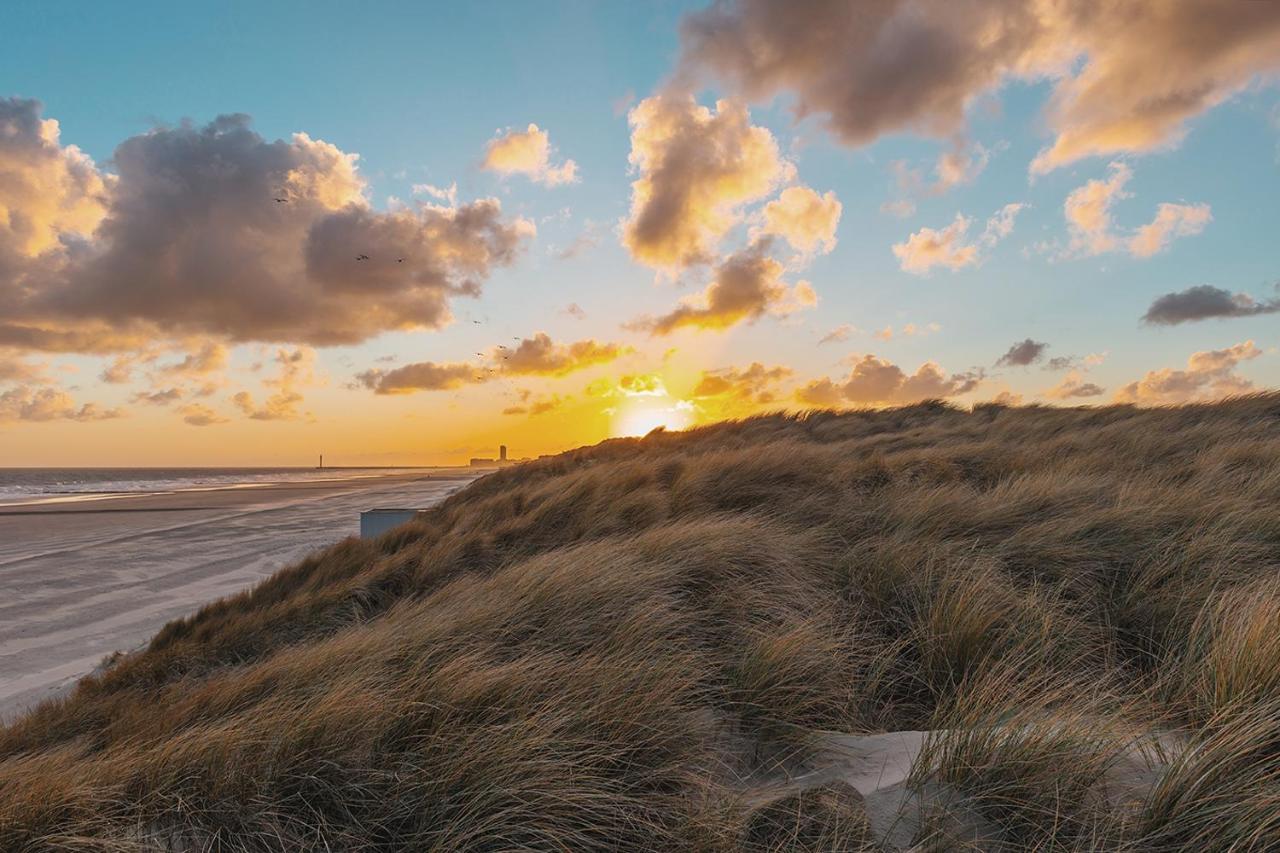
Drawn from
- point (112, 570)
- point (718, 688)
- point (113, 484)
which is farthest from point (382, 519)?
point (113, 484)

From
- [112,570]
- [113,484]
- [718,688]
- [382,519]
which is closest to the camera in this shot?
[718,688]

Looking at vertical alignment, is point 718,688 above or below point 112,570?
above

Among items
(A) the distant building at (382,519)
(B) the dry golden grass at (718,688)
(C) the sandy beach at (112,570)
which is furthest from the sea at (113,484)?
(B) the dry golden grass at (718,688)

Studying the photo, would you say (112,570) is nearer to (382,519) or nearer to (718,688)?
(382,519)

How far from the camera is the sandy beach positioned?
7062mm

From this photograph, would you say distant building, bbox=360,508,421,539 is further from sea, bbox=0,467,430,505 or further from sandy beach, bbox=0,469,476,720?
sea, bbox=0,467,430,505

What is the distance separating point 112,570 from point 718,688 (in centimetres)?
1375

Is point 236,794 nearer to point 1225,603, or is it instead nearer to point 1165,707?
point 1165,707

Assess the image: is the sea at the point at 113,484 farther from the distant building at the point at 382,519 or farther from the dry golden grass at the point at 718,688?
the dry golden grass at the point at 718,688

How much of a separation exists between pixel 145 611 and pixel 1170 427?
55.2 ft

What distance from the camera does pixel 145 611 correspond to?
8805 mm

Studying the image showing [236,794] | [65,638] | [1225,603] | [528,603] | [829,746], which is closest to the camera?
[236,794]

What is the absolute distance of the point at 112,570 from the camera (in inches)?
461

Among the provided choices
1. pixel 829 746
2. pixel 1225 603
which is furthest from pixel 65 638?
pixel 1225 603
